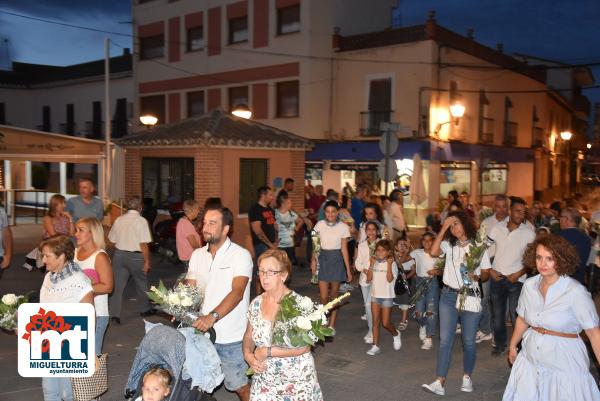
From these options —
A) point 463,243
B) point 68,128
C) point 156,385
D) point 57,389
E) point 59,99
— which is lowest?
point 57,389

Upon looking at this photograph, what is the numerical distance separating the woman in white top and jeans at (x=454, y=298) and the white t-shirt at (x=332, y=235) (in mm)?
2307

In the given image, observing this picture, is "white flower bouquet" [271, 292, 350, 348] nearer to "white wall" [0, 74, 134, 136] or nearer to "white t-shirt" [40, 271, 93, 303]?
"white t-shirt" [40, 271, 93, 303]

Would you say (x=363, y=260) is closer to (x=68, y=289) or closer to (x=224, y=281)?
(x=224, y=281)

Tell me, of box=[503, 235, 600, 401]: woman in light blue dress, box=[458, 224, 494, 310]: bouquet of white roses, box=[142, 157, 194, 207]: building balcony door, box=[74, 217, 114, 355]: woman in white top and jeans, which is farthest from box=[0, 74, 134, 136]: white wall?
box=[503, 235, 600, 401]: woman in light blue dress

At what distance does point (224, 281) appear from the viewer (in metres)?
4.88

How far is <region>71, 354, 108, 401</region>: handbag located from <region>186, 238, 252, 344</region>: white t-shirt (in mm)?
990

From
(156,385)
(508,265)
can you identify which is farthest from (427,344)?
(156,385)

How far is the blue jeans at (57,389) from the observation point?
4.82 metres

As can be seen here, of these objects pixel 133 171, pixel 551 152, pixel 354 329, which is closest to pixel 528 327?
pixel 354 329

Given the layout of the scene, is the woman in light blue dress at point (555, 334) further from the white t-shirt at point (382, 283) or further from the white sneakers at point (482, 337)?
the white sneakers at point (482, 337)

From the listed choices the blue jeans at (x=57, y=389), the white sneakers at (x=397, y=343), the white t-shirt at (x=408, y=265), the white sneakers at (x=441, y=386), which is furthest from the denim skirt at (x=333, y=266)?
the blue jeans at (x=57, y=389)

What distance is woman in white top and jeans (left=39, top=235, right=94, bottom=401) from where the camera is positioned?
4863mm

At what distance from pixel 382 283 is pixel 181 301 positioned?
11.4ft

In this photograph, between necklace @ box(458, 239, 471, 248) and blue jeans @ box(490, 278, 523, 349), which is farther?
blue jeans @ box(490, 278, 523, 349)
